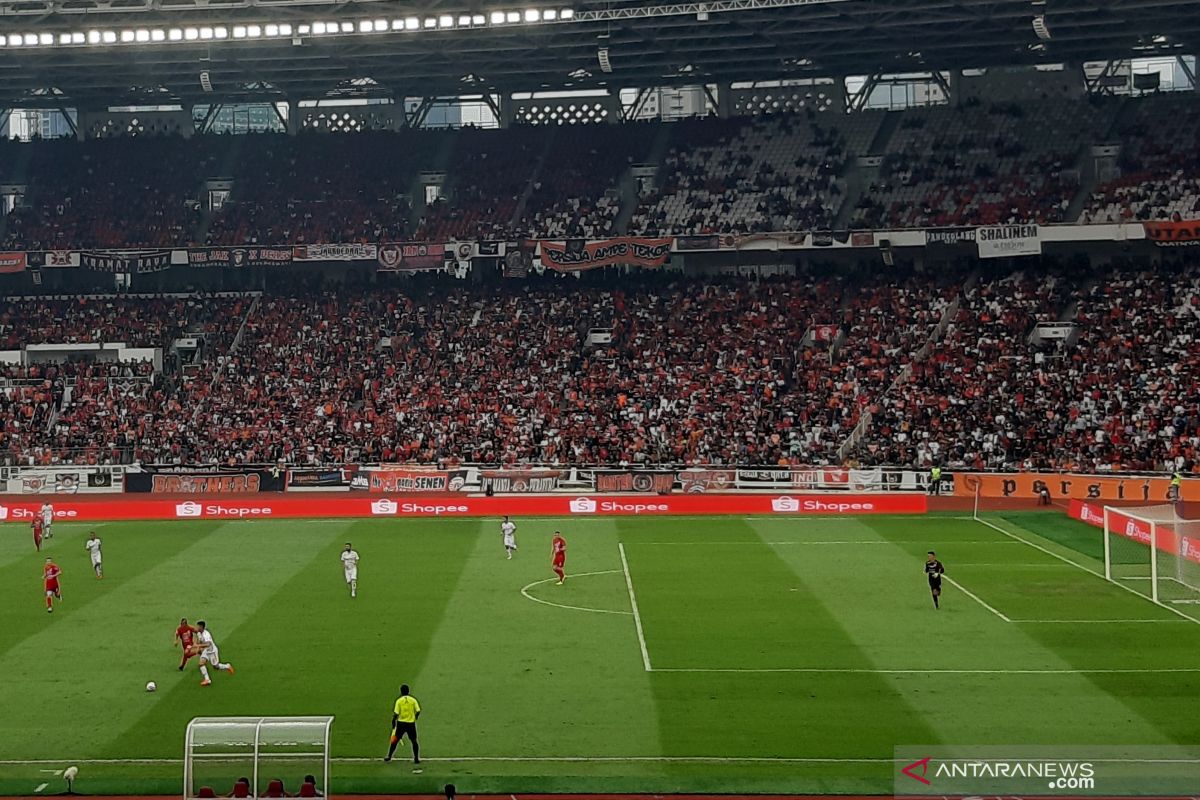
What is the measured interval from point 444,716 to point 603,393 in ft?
116

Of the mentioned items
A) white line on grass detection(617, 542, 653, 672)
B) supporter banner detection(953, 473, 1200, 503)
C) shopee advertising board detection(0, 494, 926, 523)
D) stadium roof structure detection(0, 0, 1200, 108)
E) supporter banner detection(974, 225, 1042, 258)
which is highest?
stadium roof structure detection(0, 0, 1200, 108)

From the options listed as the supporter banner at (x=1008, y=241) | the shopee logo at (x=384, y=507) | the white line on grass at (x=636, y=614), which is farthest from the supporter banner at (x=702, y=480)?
the supporter banner at (x=1008, y=241)

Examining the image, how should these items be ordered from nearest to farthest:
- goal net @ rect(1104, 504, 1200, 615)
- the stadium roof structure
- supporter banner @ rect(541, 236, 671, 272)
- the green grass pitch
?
the green grass pitch → goal net @ rect(1104, 504, 1200, 615) → the stadium roof structure → supporter banner @ rect(541, 236, 671, 272)

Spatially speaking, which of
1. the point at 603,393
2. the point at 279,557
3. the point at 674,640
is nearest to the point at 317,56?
the point at 603,393

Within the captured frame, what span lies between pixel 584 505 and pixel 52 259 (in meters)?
31.2

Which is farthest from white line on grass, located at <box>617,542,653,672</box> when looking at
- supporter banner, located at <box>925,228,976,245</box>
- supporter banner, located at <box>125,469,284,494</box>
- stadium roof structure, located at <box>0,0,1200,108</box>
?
supporter banner, located at <box>925,228,976,245</box>

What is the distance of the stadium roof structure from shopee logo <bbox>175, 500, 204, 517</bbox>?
55.2 ft

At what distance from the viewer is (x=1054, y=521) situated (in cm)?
4331

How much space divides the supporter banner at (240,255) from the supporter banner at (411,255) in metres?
4.77

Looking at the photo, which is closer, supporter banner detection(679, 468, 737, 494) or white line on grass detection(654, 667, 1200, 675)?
white line on grass detection(654, 667, 1200, 675)

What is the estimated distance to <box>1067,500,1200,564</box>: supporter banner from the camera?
1248 inches

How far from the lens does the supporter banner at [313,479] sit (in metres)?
51.7

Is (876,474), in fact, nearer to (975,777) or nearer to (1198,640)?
(1198,640)

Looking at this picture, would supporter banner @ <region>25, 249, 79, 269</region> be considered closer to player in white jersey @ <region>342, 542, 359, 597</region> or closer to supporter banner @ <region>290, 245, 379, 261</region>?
supporter banner @ <region>290, 245, 379, 261</region>
